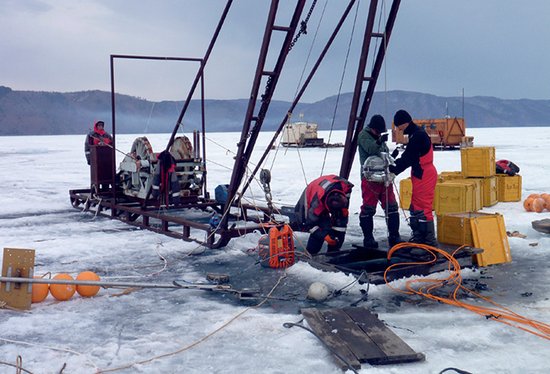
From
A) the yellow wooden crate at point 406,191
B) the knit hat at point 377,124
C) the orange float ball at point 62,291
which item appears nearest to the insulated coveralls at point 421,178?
the knit hat at point 377,124

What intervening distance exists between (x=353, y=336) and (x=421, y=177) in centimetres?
321

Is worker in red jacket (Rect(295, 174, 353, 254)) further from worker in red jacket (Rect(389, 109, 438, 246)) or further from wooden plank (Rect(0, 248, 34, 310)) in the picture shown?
wooden plank (Rect(0, 248, 34, 310))

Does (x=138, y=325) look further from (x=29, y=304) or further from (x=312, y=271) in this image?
(x=312, y=271)

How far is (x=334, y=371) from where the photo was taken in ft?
13.8

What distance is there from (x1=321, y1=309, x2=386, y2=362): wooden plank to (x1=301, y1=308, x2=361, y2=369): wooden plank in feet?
0.14

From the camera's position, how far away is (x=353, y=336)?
15.5 feet

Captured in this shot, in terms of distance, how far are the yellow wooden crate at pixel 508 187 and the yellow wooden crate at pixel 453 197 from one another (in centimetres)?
243

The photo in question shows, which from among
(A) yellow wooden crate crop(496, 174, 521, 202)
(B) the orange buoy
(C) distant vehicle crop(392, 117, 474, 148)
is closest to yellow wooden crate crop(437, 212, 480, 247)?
(B) the orange buoy

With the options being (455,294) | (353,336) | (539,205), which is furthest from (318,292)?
(539,205)

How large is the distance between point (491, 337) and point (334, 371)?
1.61 meters

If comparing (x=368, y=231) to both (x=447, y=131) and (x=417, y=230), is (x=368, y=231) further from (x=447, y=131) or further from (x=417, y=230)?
(x=447, y=131)

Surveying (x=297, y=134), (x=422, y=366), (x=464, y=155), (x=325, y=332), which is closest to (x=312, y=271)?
(x=325, y=332)

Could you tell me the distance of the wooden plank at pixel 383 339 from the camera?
4297mm

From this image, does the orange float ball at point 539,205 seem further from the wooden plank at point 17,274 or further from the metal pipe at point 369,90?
the wooden plank at point 17,274
